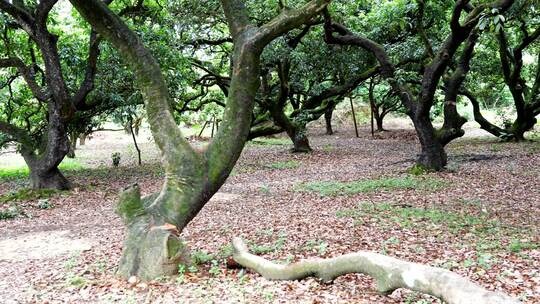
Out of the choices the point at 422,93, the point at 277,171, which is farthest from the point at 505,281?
the point at 277,171

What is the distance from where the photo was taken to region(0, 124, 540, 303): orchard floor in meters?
5.25

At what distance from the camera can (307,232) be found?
7.79m

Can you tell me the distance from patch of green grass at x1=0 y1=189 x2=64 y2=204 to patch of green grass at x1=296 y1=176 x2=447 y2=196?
7080 mm

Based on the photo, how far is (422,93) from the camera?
1302 centimetres

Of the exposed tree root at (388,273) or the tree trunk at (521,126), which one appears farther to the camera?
the tree trunk at (521,126)

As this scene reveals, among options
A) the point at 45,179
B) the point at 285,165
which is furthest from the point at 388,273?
the point at 285,165

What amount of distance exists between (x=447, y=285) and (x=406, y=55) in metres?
14.7

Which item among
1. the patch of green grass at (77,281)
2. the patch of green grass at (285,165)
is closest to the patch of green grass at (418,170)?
the patch of green grass at (285,165)

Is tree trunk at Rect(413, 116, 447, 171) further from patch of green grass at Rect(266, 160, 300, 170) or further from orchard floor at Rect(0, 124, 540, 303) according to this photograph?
patch of green grass at Rect(266, 160, 300, 170)

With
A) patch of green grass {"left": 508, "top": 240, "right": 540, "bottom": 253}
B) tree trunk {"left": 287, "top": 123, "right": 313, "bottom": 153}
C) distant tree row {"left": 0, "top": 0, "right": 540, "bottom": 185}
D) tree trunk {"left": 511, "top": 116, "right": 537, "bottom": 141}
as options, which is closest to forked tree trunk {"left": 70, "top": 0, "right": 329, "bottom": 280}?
distant tree row {"left": 0, "top": 0, "right": 540, "bottom": 185}

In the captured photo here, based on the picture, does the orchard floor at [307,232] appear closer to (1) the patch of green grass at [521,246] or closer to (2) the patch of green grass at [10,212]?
(1) the patch of green grass at [521,246]

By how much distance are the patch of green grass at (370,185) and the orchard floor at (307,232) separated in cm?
5

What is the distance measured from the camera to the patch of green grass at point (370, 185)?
11.6 metres

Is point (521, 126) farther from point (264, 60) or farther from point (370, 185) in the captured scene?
point (370, 185)
